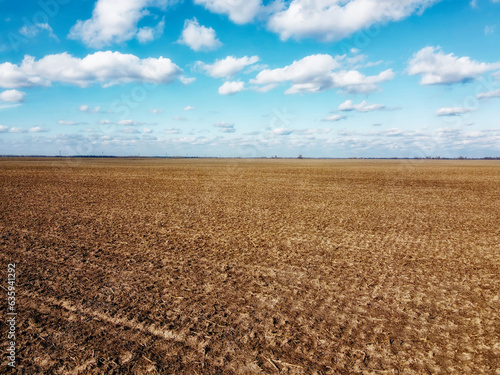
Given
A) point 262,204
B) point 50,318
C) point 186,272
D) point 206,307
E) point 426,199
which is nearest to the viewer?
point 50,318

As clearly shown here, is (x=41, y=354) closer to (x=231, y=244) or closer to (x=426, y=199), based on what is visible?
(x=231, y=244)

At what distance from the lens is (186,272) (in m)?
7.02

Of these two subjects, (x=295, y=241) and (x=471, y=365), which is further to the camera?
(x=295, y=241)

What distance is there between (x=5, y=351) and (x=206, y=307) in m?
2.87

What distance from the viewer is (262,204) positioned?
17.3 metres

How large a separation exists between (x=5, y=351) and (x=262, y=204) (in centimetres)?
1382

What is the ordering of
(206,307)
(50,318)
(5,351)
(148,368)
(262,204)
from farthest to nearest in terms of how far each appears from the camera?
(262,204)
(206,307)
(50,318)
(5,351)
(148,368)

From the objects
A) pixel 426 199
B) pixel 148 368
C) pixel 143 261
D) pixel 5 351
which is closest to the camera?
pixel 148 368

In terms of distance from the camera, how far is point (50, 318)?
4910 mm

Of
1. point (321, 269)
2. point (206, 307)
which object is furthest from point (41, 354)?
point (321, 269)

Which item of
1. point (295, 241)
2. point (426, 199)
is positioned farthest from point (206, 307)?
point (426, 199)

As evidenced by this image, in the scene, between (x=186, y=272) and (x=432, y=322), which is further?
(x=186, y=272)

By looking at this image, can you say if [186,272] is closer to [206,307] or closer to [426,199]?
[206,307]

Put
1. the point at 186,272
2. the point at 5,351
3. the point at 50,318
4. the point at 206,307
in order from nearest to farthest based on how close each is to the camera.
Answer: the point at 5,351, the point at 50,318, the point at 206,307, the point at 186,272
